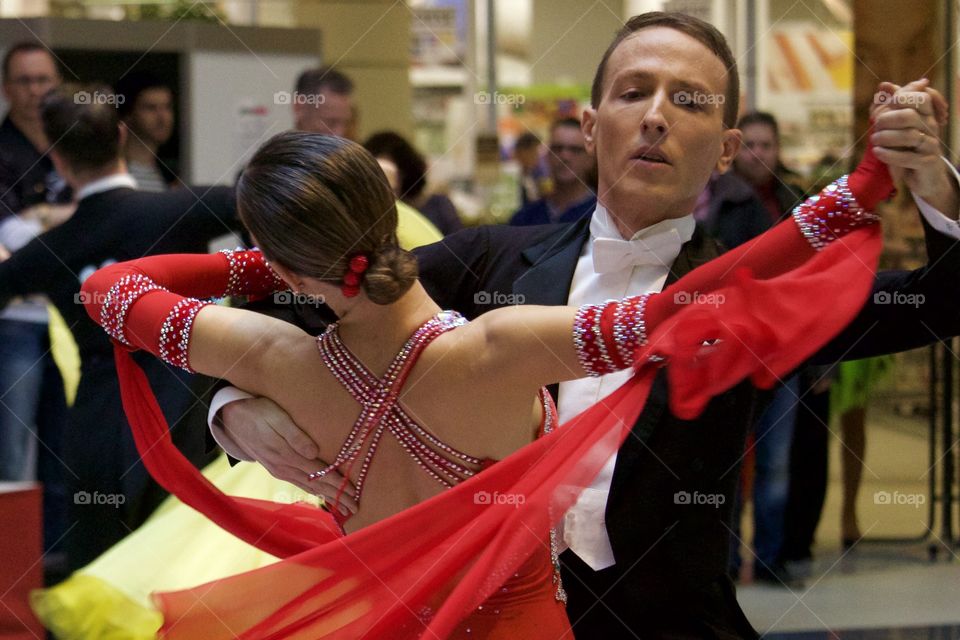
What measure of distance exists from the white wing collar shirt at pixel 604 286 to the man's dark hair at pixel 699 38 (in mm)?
191

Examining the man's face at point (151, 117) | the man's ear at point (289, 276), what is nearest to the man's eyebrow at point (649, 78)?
the man's ear at point (289, 276)

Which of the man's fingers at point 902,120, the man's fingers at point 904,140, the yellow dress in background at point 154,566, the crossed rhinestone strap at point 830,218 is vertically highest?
the man's fingers at point 902,120

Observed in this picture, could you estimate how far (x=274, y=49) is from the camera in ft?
18.6

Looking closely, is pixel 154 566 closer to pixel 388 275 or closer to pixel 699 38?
pixel 388 275

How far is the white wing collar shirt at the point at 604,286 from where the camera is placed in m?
1.85

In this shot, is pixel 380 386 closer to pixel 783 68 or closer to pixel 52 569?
pixel 52 569

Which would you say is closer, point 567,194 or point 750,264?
point 750,264

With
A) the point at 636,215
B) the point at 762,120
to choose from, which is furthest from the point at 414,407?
the point at 762,120

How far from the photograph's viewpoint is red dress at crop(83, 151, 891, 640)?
1.50 meters

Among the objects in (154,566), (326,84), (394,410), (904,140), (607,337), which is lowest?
(154,566)

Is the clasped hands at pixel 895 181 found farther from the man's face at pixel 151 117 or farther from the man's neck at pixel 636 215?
the man's face at pixel 151 117

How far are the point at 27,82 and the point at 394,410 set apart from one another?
11.8 feet

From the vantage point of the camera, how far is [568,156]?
5.01 m

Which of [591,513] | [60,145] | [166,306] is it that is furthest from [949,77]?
[166,306]
